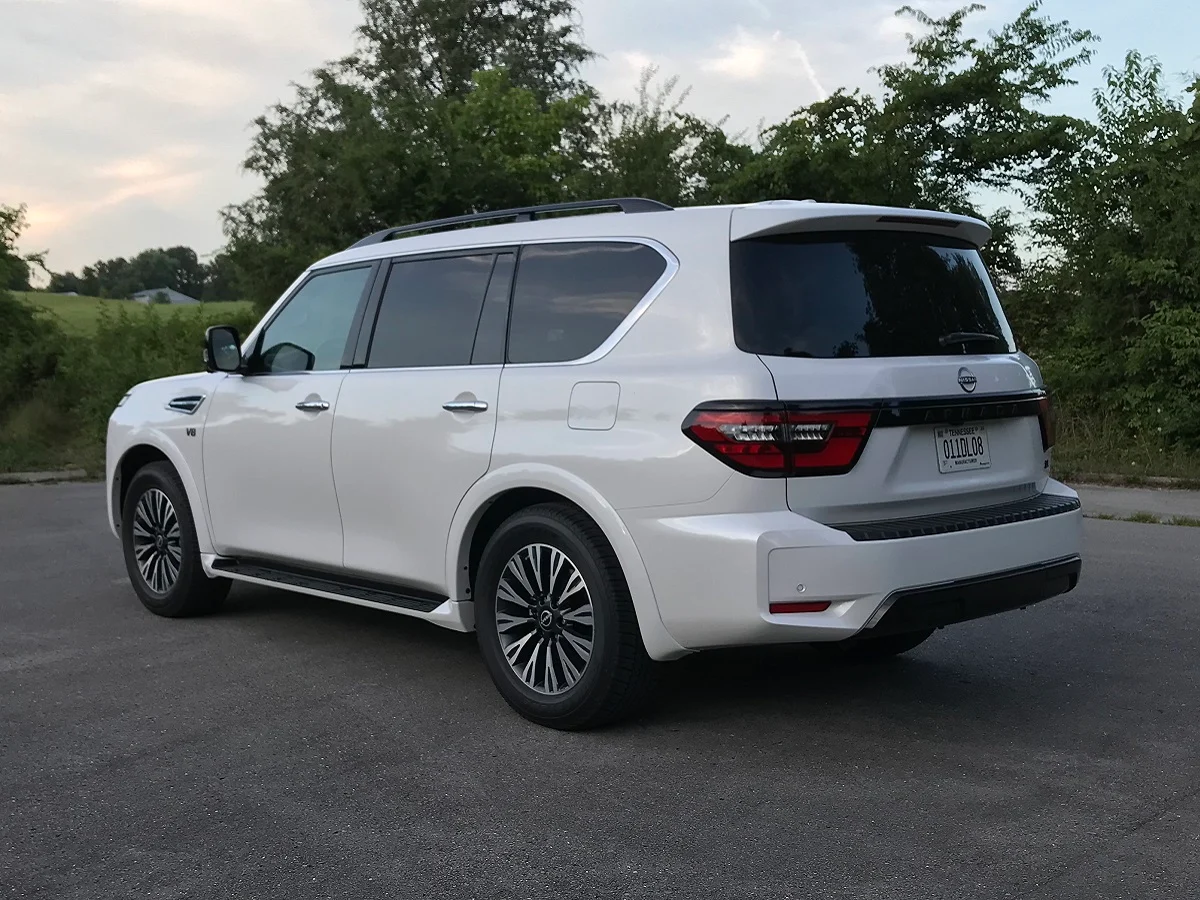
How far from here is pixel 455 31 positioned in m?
43.7

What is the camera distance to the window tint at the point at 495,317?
527cm

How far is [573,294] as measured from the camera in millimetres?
5066

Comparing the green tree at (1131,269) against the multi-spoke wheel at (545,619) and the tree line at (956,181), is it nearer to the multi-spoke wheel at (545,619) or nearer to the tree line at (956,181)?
the tree line at (956,181)

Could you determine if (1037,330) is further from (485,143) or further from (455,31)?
(455,31)

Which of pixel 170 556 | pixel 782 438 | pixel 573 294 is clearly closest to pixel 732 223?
pixel 573 294

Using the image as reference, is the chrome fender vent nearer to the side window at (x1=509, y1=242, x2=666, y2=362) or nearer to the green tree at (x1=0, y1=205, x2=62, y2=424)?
the side window at (x1=509, y1=242, x2=666, y2=362)

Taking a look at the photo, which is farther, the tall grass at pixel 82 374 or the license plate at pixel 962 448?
the tall grass at pixel 82 374

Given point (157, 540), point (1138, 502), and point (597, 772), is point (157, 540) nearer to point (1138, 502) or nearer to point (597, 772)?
point (597, 772)

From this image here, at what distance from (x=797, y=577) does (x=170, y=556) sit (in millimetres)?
4095

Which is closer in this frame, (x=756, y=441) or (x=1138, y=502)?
(x=756, y=441)

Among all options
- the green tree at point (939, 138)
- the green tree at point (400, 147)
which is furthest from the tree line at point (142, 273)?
the green tree at point (939, 138)

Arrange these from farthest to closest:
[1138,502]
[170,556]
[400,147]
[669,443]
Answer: [400,147] < [1138,502] < [170,556] < [669,443]

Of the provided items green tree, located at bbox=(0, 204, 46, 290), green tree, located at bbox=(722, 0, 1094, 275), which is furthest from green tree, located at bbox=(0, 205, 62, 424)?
green tree, located at bbox=(722, 0, 1094, 275)

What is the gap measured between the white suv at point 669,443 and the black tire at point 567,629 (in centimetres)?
1
